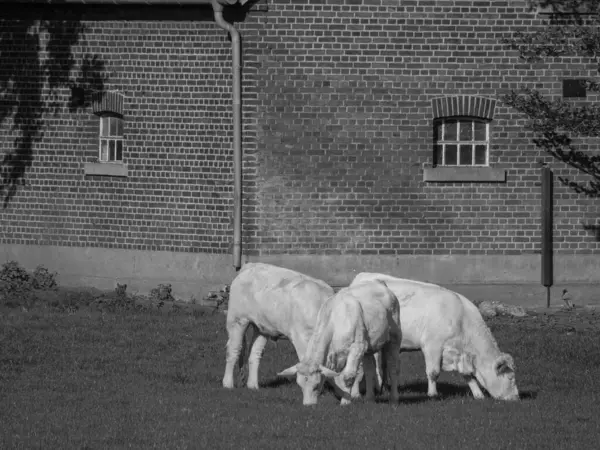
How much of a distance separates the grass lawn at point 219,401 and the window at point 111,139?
15.6 ft

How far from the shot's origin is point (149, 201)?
67.8 feet

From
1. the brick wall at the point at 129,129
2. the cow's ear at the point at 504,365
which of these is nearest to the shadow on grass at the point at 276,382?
the cow's ear at the point at 504,365

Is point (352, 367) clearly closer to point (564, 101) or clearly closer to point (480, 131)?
point (480, 131)

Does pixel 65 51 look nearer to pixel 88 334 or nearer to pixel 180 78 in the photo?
pixel 180 78

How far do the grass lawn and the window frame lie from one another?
473 centimetres

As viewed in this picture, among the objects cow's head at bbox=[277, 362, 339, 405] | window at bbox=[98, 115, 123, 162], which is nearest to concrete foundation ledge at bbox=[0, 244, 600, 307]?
window at bbox=[98, 115, 123, 162]

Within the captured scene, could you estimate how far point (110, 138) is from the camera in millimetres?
21281

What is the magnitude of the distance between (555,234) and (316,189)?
12.7 ft

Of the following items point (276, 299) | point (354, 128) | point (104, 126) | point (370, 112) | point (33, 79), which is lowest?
point (276, 299)

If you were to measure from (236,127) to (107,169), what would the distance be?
2.73 meters

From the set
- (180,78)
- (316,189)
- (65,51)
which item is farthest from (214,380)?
(65,51)

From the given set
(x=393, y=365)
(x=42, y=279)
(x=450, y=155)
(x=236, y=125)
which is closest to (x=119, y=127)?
(x=236, y=125)

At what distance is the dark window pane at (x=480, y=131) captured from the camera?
19906 millimetres

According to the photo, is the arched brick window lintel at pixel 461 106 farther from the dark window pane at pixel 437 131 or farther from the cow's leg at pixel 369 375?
the cow's leg at pixel 369 375
